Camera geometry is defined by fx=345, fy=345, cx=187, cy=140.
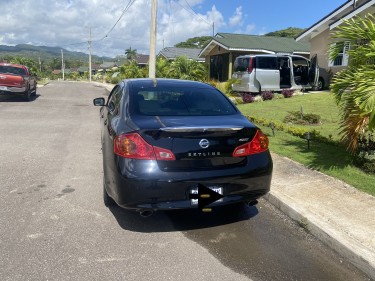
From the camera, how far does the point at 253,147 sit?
146 inches

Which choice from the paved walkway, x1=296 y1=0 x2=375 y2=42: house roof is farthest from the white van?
the paved walkway

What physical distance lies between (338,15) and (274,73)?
182 inches

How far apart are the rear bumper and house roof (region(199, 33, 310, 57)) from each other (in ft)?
73.8

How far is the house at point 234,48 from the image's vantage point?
1008 inches

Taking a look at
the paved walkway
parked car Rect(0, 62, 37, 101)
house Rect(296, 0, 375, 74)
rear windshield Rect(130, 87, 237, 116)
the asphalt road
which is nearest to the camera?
the asphalt road

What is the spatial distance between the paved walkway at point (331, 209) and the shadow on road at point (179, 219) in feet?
1.84

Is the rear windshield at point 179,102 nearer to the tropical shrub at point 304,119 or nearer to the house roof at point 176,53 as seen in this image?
the tropical shrub at point 304,119

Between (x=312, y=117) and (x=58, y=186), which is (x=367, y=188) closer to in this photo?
(x=58, y=186)

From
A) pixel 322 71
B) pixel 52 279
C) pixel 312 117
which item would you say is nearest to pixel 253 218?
pixel 52 279

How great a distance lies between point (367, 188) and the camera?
474 centimetres

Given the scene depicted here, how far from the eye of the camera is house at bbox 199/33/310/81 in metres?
25.6

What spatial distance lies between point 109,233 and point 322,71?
17080mm

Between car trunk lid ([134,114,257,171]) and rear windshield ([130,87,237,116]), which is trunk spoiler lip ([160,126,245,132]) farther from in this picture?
rear windshield ([130,87,237,116])

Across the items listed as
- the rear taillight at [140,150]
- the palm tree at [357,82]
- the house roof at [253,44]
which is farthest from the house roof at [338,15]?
the rear taillight at [140,150]
